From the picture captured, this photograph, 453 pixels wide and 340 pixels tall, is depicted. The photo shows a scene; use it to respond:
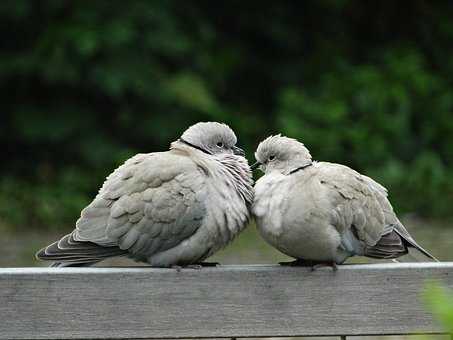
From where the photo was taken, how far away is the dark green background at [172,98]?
27.6 feet

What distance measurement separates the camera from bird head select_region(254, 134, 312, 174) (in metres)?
2.72

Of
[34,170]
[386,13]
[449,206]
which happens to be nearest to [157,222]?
[449,206]

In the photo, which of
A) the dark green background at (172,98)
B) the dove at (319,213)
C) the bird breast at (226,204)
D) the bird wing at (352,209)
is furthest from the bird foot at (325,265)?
the dark green background at (172,98)

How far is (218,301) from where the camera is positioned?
2.31 meters

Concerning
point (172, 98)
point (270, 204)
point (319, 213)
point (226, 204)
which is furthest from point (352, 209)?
point (172, 98)

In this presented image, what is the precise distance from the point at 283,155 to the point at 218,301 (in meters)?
0.63

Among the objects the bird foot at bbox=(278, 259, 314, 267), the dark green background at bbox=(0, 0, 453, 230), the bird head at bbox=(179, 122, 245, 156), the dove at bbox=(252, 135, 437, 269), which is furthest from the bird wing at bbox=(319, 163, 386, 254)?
the dark green background at bbox=(0, 0, 453, 230)

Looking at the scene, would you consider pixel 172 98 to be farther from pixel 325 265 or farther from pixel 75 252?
pixel 325 265

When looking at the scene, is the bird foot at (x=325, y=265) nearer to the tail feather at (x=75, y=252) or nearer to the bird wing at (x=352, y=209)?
the bird wing at (x=352, y=209)

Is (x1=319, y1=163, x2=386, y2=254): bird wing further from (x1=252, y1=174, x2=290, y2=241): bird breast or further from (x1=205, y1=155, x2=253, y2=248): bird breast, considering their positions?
(x1=205, y1=155, x2=253, y2=248): bird breast

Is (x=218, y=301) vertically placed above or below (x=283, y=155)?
below

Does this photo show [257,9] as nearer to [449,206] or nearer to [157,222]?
[449,206]

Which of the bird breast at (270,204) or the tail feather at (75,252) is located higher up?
the bird breast at (270,204)

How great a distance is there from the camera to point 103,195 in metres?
2.71
